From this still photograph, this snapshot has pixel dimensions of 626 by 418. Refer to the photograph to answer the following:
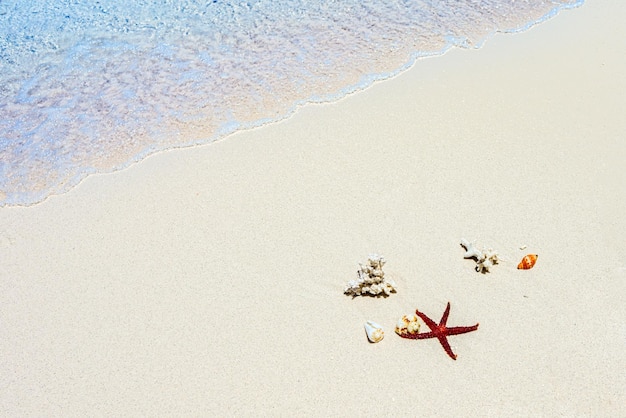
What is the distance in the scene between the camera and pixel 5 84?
6848 mm

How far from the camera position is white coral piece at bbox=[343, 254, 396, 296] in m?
3.94

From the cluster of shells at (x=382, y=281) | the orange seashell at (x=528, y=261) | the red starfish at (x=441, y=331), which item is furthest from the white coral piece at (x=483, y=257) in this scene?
the red starfish at (x=441, y=331)

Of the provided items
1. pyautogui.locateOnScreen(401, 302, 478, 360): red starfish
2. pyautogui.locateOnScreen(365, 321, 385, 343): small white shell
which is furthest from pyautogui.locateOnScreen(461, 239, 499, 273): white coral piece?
pyautogui.locateOnScreen(365, 321, 385, 343): small white shell

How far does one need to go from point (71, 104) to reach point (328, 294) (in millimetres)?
4407

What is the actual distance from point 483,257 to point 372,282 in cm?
95

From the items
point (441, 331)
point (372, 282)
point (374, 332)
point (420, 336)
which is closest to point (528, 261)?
point (441, 331)

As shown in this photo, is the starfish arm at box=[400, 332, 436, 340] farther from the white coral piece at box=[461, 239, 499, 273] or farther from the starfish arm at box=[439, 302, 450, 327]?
the white coral piece at box=[461, 239, 499, 273]

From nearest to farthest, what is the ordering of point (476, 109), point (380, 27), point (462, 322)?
point (462, 322), point (476, 109), point (380, 27)

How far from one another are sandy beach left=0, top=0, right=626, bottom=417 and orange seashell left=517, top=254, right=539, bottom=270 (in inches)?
3.2

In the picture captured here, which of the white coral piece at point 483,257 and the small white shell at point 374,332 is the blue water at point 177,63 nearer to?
the white coral piece at point 483,257

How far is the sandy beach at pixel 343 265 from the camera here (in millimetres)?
3568

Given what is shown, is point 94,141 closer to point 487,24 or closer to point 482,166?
point 482,166

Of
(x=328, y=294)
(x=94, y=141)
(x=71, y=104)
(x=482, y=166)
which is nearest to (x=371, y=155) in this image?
(x=482, y=166)

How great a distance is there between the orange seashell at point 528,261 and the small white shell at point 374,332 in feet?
4.33
